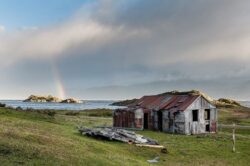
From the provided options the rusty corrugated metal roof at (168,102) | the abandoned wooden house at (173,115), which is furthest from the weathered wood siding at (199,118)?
the rusty corrugated metal roof at (168,102)

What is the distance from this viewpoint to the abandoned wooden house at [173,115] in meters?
61.0

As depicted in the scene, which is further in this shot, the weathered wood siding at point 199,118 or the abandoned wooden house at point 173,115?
the abandoned wooden house at point 173,115

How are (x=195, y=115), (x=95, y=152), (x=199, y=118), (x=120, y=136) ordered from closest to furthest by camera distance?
(x=95, y=152) < (x=120, y=136) < (x=199, y=118) < (x=195, y=115)

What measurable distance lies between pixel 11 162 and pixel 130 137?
18672mm

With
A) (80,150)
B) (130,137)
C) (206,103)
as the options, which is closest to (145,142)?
(130,137)

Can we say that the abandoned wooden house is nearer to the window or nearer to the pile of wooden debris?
the window

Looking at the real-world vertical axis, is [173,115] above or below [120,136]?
above

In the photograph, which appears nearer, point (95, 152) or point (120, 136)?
point (95, 152)

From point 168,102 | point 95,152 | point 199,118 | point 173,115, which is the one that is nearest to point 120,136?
point 95,152

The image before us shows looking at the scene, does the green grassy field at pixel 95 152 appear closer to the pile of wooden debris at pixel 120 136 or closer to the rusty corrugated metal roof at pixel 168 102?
the pile of wooden debris at pixel 120 136

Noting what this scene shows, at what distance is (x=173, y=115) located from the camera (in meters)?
62.1

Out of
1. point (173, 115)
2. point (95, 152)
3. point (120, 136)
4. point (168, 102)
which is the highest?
point (168, 102)

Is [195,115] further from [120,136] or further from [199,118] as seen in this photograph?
[120,136]

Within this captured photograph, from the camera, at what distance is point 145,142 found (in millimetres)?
41250
